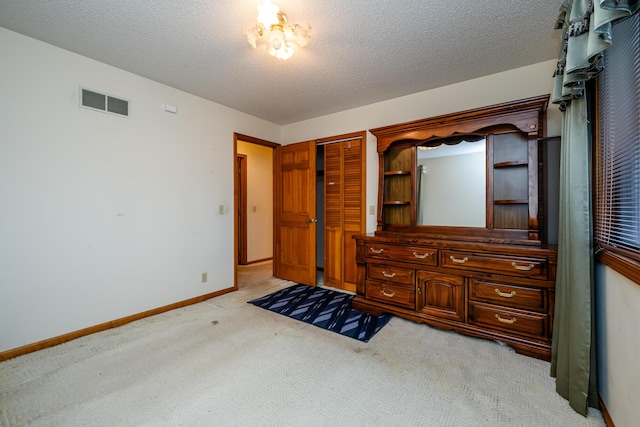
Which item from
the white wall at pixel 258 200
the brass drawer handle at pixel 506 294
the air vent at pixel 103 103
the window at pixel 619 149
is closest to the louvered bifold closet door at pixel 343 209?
the brass drawer handle at pixel 506 294

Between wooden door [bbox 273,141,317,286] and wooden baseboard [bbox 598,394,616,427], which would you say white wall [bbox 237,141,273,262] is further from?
wooden baseboard [bbox 598,394,616,427]

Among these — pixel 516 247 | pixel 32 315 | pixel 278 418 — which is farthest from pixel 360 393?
pixel 32 315

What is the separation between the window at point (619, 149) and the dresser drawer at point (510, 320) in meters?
0.82

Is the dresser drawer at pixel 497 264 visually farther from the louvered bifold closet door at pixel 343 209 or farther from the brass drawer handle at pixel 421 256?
the louvered bifold closet door at pixel 343 209

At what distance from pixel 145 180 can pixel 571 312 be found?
3547mm

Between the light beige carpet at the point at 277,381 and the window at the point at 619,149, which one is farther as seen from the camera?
the light beige carpet at the point at 277,381

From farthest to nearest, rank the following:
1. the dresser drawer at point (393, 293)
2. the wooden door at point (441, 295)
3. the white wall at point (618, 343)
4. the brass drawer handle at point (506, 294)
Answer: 1. the dresser drawer at point (393, 293)
2. the wooden door at point (441, 295)
3. the brass drawer handle at point (506, 294)
4. the white wall at point (618, 343)

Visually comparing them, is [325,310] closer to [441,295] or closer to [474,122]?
[441,295]

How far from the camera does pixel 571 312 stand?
1.52m

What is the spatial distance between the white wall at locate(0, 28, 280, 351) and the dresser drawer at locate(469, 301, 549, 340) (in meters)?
2.90

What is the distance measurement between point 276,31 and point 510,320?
2.71 m

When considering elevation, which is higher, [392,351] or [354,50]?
[354,50]

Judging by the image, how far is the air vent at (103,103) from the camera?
2354 millimetres

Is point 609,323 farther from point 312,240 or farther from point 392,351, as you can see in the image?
point 312,240
